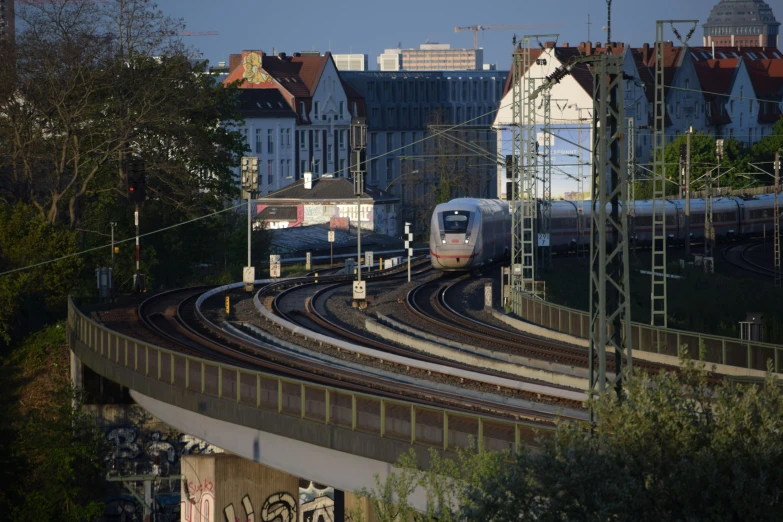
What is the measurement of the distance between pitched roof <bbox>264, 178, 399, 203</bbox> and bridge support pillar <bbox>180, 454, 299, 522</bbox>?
73.0 metres

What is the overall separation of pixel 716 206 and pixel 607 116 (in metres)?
67.4

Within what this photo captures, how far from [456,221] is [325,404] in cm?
3512

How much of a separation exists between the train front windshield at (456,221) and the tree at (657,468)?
4192 cm

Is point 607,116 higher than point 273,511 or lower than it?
higher

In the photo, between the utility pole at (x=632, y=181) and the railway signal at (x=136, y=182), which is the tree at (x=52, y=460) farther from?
the utility pole at (x=632, y=181)

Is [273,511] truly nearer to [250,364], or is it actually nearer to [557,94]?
[250,364]

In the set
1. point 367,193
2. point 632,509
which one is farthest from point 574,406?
point 367,193

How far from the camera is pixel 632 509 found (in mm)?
16250


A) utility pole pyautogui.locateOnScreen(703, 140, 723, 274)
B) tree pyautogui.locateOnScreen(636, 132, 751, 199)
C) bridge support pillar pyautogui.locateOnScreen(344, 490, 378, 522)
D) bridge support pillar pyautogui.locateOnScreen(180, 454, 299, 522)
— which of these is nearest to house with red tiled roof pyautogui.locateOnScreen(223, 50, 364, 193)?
tree pyautogui.locateOnScreen(636, 132, 751, 199)

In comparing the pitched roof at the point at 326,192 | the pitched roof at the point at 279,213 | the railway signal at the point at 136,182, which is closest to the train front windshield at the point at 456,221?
the railway signal at the point at 136,182

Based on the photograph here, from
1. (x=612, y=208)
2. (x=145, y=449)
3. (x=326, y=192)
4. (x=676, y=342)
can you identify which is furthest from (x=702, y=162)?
(x=612, y=208)

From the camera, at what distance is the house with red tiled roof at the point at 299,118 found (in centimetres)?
12175

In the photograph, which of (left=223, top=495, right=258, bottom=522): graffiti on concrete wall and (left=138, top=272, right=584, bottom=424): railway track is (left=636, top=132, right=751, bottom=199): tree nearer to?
(left=138, top=272, right=584, bottom=424): railway track

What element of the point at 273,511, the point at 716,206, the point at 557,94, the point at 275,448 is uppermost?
the point at 557,94
